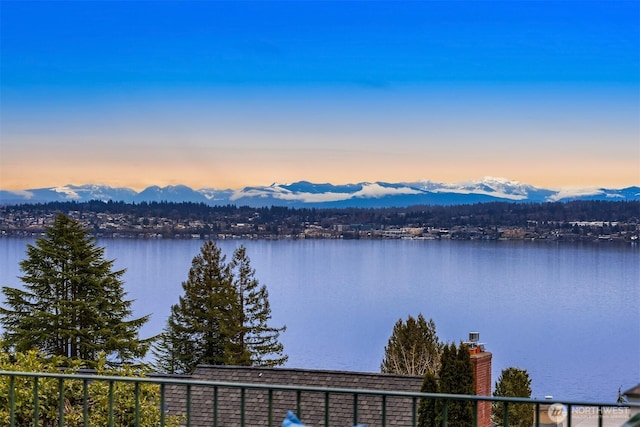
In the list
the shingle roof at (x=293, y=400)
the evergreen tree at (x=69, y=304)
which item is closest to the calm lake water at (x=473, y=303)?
the evergreen tree at (x=69, y=304)

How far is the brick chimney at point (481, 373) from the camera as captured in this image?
18.3 meters

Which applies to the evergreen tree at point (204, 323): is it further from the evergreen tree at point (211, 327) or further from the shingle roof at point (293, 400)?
the shingle roof at point (293, 400)

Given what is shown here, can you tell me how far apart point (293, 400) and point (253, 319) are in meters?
24.3

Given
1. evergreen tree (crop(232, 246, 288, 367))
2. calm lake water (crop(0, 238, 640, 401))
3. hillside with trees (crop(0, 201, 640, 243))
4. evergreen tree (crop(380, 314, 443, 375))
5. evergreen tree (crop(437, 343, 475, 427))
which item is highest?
hillside with trees (crop(0, 201, 640, 243))

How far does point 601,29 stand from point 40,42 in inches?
2596

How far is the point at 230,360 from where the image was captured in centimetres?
3719

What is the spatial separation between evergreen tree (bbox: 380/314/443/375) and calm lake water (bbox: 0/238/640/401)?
5.69 metres

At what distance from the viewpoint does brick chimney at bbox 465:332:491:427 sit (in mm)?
18297

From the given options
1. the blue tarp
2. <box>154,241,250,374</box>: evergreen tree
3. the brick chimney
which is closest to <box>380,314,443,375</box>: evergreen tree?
<box>154,241,250,374</box>: evergreen tree

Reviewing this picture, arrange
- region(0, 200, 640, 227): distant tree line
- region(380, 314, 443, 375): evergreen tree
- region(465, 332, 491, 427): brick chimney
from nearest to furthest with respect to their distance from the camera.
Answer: region(465, 332, 491, 427): brick chimney, region(380, 314, 443, 375): evergreen tree, region(0, 200, 640, 227): distant tree line

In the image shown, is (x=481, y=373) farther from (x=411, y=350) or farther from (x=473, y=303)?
(x=473, y=303)

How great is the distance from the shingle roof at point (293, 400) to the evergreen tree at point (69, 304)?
494 inches

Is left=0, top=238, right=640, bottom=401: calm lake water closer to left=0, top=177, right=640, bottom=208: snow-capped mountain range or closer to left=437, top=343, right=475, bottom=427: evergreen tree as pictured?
left=0, top=177, right=640, bottom=208: snow-capped mountain range

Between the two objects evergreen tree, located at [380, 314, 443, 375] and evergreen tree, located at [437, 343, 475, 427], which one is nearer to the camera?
evergreen tree, located at [437, 343, 475, 427]
